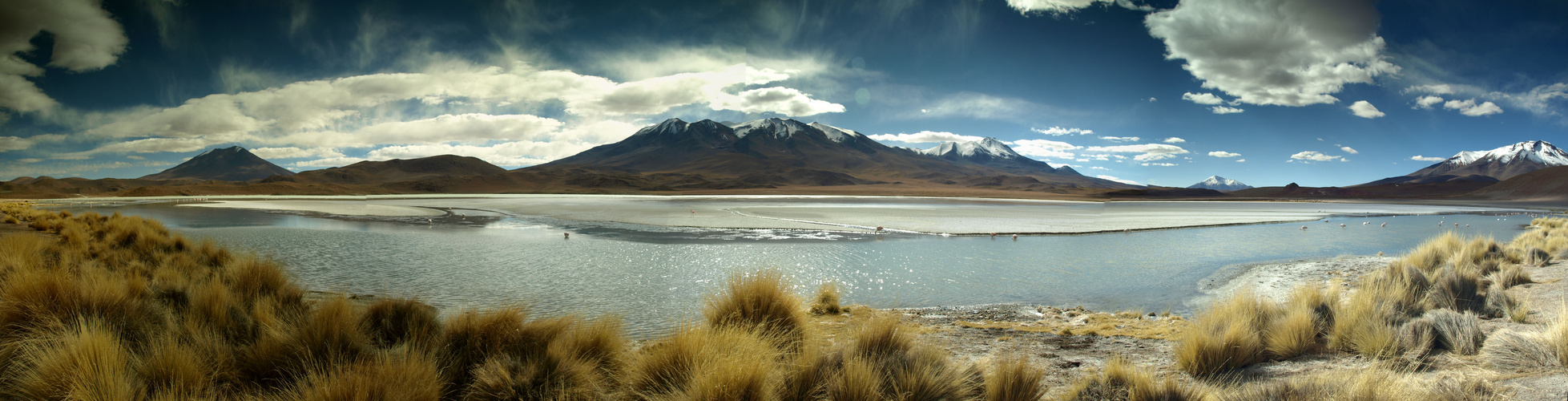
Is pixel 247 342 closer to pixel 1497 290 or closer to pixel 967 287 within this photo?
pixel 967 287

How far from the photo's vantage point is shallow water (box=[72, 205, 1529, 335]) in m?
8.70

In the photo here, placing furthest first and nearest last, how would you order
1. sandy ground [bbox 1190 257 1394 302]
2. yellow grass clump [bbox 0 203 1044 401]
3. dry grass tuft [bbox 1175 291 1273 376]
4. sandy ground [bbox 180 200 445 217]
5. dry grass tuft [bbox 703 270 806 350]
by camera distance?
sandy ground [bbox 180 200 445 217] → sandy ground [bbox 1190 257 1394 302] → dry grass tuft [bbox 703 270 806 350] → dry grass tuft [bbox 1175 291 1273 376] → yellow grass clump [bbox 0 203 1044 401]

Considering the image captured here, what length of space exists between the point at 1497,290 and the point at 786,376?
7529 millimetres

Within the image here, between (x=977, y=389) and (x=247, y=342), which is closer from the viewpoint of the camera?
(x=977, y=389)

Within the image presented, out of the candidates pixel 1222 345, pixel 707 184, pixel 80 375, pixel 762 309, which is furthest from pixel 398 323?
pixel 707 184

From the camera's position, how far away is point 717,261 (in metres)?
12.6

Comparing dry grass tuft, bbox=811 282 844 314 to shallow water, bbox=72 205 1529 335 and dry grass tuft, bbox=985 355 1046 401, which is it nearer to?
shallow water, bbox=72 205 1529 335

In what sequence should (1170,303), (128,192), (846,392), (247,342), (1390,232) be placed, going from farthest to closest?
1. (128,192)
2. (1390,232)
3. (1170,303)
4. (247,342)
5. (846,392)

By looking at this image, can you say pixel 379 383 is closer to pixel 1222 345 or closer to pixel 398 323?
pixel 398 323

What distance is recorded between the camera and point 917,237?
17938 mm

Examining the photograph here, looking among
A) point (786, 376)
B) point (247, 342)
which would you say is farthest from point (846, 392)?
point (247, 342)

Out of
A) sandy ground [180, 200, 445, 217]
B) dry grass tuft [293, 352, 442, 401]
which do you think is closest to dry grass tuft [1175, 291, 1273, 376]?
dry grass tuft [293, 352, 442, 401]

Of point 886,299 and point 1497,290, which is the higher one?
point 1497,290

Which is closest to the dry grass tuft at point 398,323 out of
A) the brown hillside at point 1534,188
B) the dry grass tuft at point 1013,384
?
the dry grass tuft at point 1013,384
